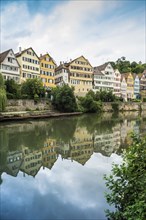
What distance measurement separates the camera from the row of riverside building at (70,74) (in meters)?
47.0

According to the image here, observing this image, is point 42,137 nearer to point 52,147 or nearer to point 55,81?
point 52,147

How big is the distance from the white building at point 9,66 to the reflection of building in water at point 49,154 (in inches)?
1253

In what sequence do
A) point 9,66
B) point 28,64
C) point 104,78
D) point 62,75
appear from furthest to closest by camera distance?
1. point 104,78
2. point 62,75
3. point 28,64
4. point 9,66

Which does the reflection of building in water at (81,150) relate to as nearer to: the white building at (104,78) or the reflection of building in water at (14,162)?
the reflection of building in water at (14,162)

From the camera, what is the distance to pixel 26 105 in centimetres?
4125

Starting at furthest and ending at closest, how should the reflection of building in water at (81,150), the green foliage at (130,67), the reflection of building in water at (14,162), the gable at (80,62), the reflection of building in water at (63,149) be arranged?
the green foliage at (130,67)
the gable at (80,62)
the reflection of building in water at (63,149)
the reflection of building in water at (81,150)
the reflection of building in water at (14,162)

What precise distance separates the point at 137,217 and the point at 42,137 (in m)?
16.1

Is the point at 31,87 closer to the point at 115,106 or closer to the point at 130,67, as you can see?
the point at 115,106

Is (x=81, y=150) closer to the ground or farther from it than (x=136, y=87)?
closer to the ground

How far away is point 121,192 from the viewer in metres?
5.62

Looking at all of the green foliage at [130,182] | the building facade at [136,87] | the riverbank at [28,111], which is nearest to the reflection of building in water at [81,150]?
the green foliage at [130,182]

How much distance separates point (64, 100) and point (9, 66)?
1369 cm

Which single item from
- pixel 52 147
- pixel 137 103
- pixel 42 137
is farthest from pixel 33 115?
pixel 137 103

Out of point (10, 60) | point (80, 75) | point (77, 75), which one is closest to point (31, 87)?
point (10, 60)
